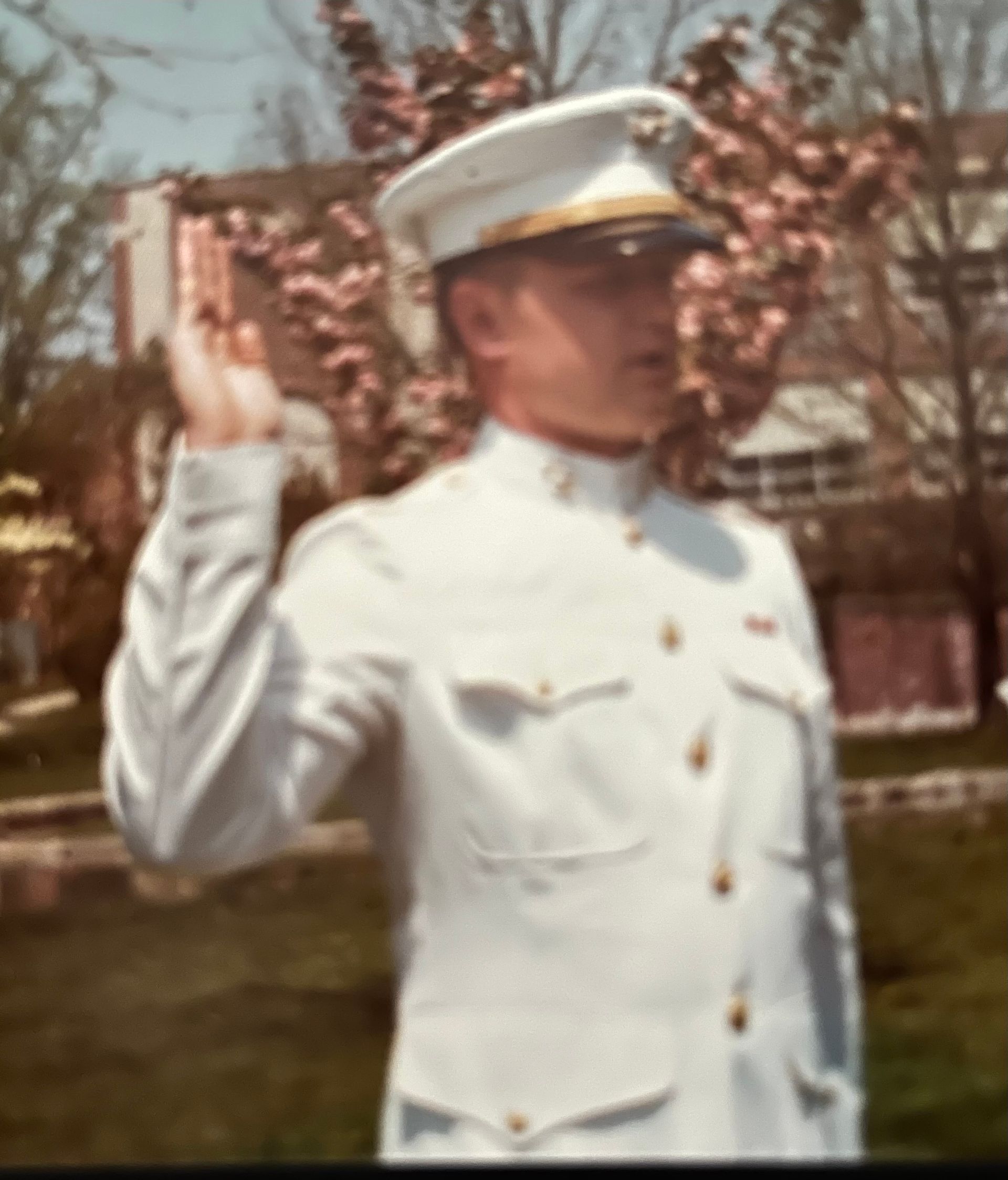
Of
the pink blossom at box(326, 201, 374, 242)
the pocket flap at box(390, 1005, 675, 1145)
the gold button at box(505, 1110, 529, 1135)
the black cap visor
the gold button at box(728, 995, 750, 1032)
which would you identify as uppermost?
the pink blossom at box(326, 201, 374, 242)

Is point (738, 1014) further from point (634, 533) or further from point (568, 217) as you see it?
point (568, 217)

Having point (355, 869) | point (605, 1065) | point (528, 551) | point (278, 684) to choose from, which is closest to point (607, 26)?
point (528, 551)

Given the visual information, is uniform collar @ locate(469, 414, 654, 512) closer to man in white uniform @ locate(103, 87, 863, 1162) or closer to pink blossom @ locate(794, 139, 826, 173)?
man in white uniform @ locate(103, 87, 863, 1162)

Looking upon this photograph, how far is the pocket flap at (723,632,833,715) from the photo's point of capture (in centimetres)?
201

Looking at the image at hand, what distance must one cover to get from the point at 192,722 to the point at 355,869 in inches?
19.0

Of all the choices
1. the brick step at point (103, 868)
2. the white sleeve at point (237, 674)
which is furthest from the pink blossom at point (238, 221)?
the brick step at point (103, 868)

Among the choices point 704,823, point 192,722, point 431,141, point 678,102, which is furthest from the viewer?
point 431,141

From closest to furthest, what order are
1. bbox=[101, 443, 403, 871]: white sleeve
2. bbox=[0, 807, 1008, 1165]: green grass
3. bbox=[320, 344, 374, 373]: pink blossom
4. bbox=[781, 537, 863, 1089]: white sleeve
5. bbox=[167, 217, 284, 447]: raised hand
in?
bbox=[101, 443, 403, 871]: white sleeve → bbox=[167, 217, 284, 447]: raised hand → bbox=[781, 537, 863, 1089]: white sleeve → bbox=[0, 807, 1008, 1165]: green grass → bbox=[320, 344, 374, 373]: pink blossom

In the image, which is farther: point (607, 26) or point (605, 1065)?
point (607, 26)

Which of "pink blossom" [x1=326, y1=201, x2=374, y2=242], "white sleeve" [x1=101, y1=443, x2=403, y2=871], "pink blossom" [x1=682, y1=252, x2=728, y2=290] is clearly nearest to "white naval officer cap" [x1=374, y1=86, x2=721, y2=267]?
"pink blossom" [x1=682, y1=252, x2=728, y2=290]

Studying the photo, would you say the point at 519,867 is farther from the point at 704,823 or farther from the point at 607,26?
the point at 607,26

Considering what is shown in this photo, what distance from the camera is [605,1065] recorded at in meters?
1.99

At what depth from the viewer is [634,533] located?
6.71ft

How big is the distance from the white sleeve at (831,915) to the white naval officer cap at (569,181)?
59 centimetres
